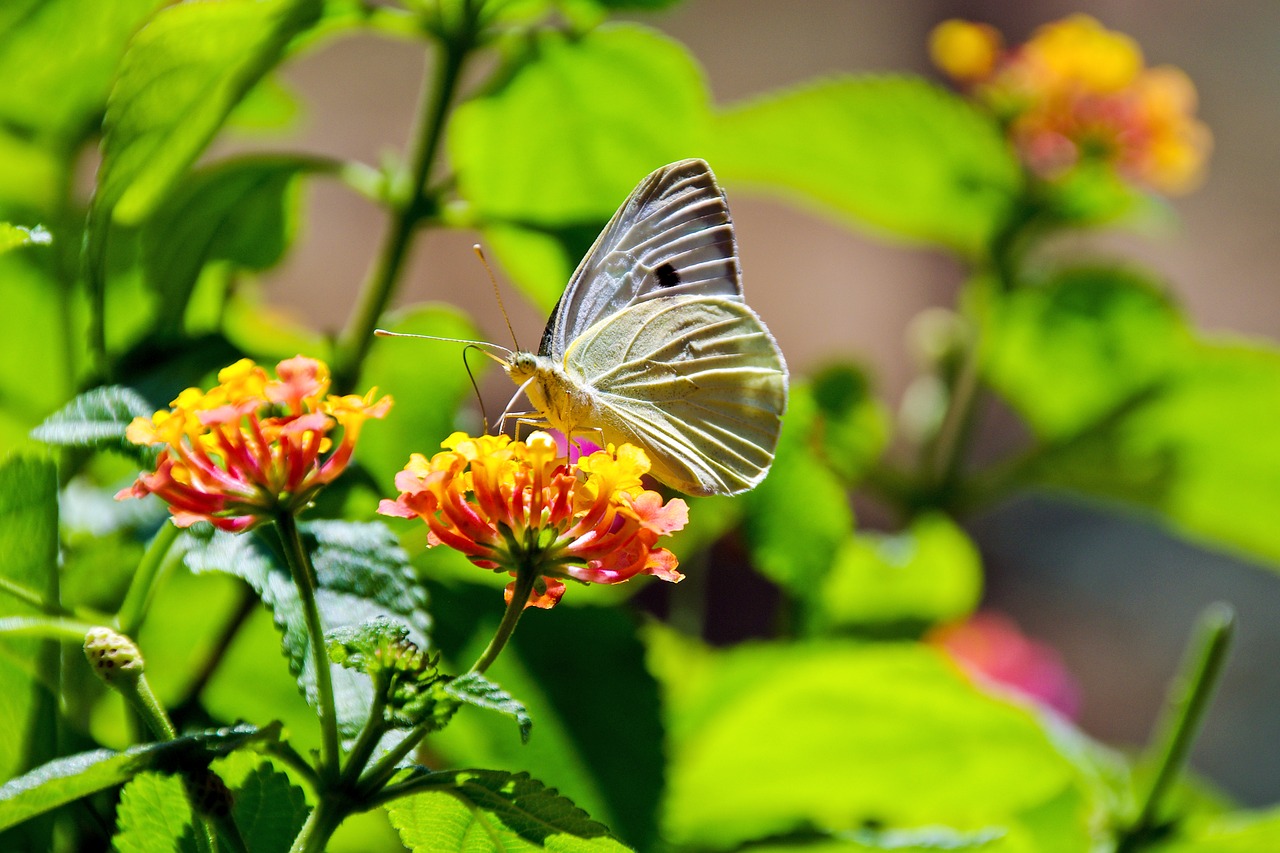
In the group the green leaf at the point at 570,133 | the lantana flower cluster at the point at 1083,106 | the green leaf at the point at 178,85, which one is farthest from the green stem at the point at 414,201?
the lantana flower cluster at the point at 1083,106

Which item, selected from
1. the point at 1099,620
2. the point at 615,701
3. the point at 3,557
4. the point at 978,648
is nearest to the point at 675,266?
the point at 615,701

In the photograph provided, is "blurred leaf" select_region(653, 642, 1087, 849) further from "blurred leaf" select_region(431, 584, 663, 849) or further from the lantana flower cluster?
the lantana flower cluster

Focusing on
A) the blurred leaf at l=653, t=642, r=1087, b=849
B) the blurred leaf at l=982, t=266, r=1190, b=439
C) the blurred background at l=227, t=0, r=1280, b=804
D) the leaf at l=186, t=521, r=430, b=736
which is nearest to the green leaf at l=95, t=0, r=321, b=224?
the leaf at l=186, t=521, r=430, b=736

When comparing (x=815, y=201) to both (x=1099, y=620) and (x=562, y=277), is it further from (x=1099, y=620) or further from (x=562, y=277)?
(x=1099, y=620)

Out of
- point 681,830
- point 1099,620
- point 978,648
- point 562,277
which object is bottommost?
point 1099,620

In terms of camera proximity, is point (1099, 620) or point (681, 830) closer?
point (681, 830)

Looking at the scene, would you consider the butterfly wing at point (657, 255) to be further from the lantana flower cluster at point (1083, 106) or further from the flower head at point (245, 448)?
the lantana flower cluster at point (1083, 106)
